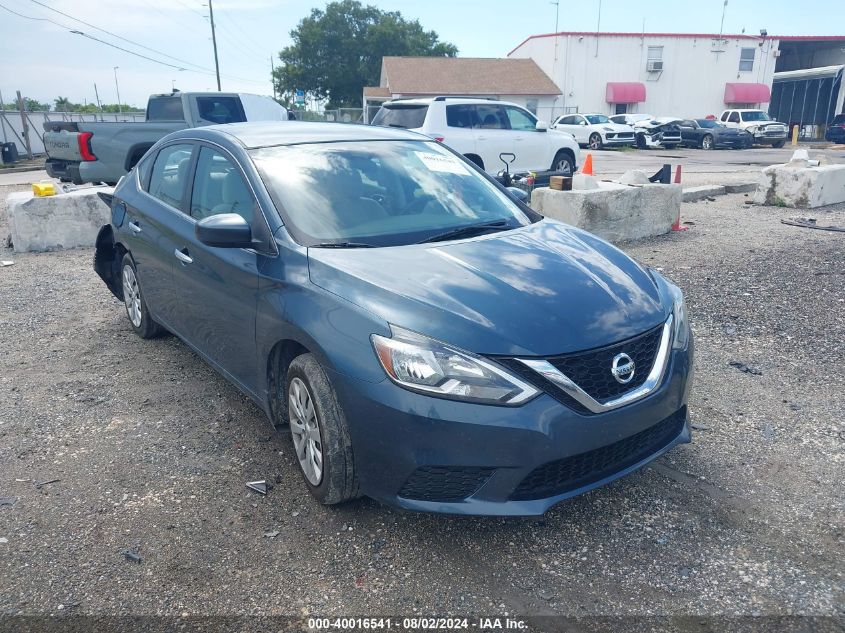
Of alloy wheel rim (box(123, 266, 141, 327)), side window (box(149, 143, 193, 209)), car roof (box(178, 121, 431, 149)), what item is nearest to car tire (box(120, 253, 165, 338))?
alloy wheel rim (box(123, 266, 141, 327))

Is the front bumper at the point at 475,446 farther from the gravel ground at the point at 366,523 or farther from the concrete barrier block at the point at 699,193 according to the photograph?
the concrete barrier block at the point at 699,193

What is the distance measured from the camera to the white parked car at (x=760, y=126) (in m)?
31.9

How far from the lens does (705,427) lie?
3924 mm

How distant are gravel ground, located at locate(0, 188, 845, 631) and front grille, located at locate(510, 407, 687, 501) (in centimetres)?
34

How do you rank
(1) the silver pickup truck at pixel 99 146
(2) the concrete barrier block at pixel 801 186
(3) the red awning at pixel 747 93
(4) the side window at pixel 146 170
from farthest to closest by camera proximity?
(3) the red awning at pixel 747 93, (2) the concrete barrier block at pixel 801 186, (1) the silver pickup truck at pixel 99 146, (4) the side window at pixel 146 170

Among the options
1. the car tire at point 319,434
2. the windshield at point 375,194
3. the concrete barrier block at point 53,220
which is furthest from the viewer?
the concrete barrier block at point 53,220

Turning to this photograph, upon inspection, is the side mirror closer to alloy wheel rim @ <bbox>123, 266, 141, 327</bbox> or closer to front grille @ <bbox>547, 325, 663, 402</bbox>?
front grille @ <bbox>547, 325, 663, 402</bbox>

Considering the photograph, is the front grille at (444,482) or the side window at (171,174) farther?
the side window at (171,174)

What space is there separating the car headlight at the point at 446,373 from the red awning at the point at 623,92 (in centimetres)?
4718

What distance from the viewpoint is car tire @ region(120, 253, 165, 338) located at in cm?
520

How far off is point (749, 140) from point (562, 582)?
33.0 m

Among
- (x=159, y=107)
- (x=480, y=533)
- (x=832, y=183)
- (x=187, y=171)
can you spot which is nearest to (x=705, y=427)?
(x=480, y=533)

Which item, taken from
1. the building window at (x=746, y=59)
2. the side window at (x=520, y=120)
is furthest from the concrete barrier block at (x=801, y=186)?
the building window at (x=746, y=59)

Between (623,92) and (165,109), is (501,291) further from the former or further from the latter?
(623,92)
